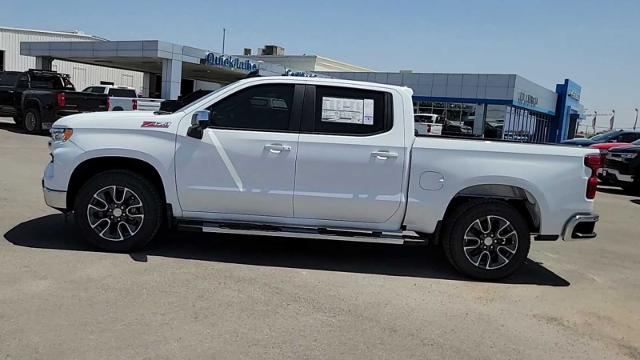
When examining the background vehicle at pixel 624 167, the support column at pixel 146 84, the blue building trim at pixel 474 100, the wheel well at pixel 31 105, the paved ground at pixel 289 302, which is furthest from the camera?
the support column at pixel 146 84

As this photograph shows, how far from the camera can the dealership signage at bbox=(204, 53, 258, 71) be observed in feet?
102

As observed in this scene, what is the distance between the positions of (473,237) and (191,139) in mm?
3068

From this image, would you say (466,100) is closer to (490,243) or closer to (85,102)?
(85,102)

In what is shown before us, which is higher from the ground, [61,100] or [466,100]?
[466,100]

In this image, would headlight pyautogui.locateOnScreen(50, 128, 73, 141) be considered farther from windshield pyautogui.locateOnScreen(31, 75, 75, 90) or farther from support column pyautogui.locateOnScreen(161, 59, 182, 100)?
support column pyautogui.locateOnScreen(161, 59, 182, 100)

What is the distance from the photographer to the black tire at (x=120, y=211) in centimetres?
606

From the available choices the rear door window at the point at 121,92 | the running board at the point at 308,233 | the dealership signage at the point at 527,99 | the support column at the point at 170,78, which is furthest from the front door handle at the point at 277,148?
the dealership signage at the point at 527,99

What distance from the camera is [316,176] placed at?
5953mm

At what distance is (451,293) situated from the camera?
222 inches

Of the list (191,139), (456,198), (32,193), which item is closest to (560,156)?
(456,198)

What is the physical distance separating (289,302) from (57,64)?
45.1m

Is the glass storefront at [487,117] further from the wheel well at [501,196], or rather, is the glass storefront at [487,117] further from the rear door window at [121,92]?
the wheel well at [501,196]

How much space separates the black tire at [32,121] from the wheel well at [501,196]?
703 inches

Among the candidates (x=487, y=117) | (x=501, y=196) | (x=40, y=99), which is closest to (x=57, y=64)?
(x=40, y=99)
